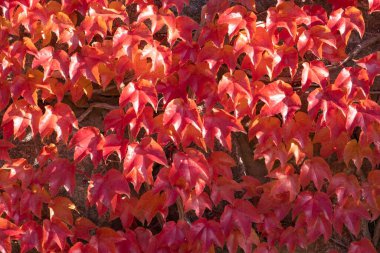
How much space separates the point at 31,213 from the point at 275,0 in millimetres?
1163

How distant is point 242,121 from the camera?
97.0 inches

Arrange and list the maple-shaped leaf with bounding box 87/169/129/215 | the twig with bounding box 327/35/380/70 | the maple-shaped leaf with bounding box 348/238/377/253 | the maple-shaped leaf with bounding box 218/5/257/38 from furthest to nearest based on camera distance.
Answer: the twig with bounding box 327/35/380/70
the maple-shaped leaf with bounding box 348/238/377/253
the maple-shaped leaf with bounding box 87/169/129/215
the maple-shaped leaf with bounding box 218/5/257/38

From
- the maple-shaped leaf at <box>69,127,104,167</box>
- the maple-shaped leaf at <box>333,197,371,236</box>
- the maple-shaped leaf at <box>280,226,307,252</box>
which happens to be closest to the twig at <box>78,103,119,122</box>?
the maple-shaped leaf at <box>69,127,104,167</box>

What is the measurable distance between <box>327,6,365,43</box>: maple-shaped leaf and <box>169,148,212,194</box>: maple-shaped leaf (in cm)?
62

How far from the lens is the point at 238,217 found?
2.28 metres

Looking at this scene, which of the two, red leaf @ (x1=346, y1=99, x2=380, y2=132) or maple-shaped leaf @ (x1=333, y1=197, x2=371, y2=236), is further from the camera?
maple-shaped leaf @ (x1=333, y1=197, x2=371, y2=236)

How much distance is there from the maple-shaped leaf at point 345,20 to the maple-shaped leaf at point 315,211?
0.54m

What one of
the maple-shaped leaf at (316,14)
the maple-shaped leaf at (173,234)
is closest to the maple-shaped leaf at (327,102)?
the maple-shaped leaf at (316,14)

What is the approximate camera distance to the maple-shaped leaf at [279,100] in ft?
7.25

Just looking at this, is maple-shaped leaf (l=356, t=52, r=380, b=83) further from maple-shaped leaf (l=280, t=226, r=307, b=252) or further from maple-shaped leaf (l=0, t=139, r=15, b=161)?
maple-shaped leaf (l=0, t=139, r=15, b=161)

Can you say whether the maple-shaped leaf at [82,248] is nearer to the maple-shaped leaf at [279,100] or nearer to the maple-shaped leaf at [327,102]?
the maple-shaped leaf at [279,100]

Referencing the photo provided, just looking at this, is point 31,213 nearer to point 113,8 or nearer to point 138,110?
point 138,110

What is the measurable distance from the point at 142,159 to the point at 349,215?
2.39 feet

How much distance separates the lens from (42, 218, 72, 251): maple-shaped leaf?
2.30 m
